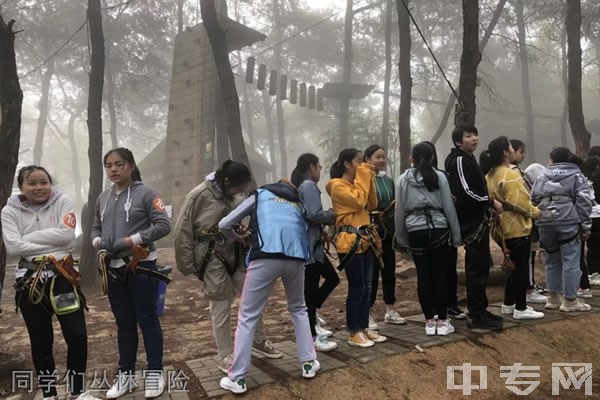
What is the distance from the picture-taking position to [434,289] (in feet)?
15.4

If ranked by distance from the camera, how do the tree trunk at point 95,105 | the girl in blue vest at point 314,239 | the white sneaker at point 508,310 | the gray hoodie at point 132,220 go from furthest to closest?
the tree trunk at point 95,105 → the white sneaker at point 508,310 → the girl in blue vest at point 314,239 → the gray hoodie at point 132,220

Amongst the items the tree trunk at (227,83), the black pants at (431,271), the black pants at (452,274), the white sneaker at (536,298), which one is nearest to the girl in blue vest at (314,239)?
the black pants at (431,271)

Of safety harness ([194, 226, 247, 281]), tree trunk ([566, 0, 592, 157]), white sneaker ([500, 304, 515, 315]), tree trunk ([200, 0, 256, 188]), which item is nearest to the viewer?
safety harness ([194, 226, 247, 281])

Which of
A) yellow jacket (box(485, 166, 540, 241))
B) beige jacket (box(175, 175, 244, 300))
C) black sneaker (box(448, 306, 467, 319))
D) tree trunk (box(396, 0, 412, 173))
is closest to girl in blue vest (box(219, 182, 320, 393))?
beige jacket (box(175, 175, 244, 300))

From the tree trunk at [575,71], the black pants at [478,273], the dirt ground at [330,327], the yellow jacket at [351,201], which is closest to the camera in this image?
the dirt ground at [330,327]

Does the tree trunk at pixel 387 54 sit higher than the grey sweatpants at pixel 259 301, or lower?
higher

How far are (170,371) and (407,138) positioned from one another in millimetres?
9889

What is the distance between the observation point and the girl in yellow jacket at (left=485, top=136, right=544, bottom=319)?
5.02 meters

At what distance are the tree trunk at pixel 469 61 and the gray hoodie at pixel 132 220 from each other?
20.4 feet

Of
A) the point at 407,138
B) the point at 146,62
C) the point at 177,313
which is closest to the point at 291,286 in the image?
the point at 177,313

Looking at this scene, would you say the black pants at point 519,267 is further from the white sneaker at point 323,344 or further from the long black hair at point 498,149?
the white sneaker at point 323,344

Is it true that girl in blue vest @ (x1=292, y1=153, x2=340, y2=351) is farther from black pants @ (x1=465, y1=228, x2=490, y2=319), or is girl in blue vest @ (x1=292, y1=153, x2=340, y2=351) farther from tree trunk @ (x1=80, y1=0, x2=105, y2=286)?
tree trunk @ (x1=80, y1=0, x2=105, y2=286)

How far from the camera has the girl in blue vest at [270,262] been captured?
3504 mm

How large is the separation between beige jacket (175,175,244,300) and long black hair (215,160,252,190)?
17 centimetres
